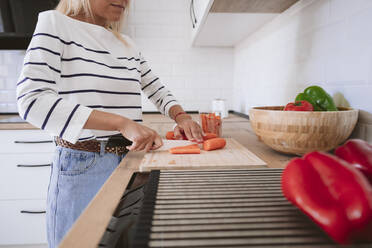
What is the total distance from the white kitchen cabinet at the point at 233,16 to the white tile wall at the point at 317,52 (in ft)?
0.21

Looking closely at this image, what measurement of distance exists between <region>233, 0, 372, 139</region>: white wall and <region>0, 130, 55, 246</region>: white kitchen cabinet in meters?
1.37

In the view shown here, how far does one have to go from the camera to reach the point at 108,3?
33.2 inches

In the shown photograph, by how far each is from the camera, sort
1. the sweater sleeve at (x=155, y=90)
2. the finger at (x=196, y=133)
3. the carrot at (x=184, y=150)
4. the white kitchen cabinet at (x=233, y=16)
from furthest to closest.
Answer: the sweater sleeve at (x=155, y=90)
the white kitchen cabinet at (x=233, y=16)
the finger at (x=196, y=133)
the carrot at (x=184, y=150)

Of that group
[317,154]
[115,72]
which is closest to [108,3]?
[115,72]

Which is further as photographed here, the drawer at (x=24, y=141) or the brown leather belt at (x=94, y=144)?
the drawer at (x=24, y=141)

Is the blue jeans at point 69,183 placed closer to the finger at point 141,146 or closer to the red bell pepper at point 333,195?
the finger at point 141,146

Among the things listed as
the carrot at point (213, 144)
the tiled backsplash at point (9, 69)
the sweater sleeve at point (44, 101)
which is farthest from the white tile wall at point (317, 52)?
the tiled backsplash at point (9, 69)

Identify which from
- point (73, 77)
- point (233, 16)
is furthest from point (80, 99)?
point (233, 16)

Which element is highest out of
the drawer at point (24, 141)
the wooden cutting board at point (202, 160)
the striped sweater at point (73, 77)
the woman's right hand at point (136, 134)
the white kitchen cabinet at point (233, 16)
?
the white kitchen cabinet at point (233, 16)

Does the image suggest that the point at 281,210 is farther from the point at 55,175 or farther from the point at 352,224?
the point at 55,175

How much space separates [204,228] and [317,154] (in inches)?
8.0

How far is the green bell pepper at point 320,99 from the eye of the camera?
700 mm

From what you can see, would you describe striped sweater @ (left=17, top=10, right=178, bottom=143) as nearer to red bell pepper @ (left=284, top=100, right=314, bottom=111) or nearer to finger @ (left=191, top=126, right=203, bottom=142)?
finger @ (left=191, top=126, right=203, bottom=142)

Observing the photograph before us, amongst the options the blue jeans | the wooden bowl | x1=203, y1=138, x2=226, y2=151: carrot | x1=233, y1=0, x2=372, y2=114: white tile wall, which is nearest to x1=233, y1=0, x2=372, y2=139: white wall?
x1=233, y1=0, x2=372, y2=114: white tile wall
